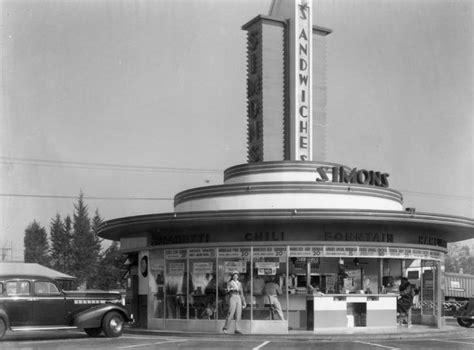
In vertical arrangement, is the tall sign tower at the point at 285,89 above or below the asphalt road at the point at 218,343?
above

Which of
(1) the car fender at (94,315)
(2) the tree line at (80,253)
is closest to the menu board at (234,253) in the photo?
(1) the car fender at (94,315)

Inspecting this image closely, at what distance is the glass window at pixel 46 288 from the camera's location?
Result: 21.6 meters

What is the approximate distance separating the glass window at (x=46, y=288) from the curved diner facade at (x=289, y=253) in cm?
460

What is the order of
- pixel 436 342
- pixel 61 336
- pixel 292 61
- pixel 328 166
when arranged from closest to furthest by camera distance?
pixel 436 342, pixel 61 336, pixel 328 166, pixel 292 61

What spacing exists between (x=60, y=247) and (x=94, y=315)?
90500 millimetres

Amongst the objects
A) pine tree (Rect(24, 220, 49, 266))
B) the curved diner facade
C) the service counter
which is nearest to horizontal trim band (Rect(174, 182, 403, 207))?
the curved diner facade

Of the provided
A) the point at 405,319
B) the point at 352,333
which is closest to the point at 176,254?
the point at 352,333

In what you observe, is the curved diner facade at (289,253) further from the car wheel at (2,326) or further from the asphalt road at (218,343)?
the car wheel at (2,326)

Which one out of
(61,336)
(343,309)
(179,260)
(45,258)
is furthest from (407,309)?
(45,258)

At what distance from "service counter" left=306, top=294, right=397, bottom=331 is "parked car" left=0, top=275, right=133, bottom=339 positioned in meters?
5.81

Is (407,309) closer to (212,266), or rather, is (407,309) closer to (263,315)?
(263,315)

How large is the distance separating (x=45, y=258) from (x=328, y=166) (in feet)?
300

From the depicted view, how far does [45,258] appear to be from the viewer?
113m

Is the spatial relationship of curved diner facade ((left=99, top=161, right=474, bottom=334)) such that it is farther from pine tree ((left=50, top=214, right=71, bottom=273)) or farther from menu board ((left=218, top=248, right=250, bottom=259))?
pine tree ((left=50, top=214, right=71, bottom=273))
